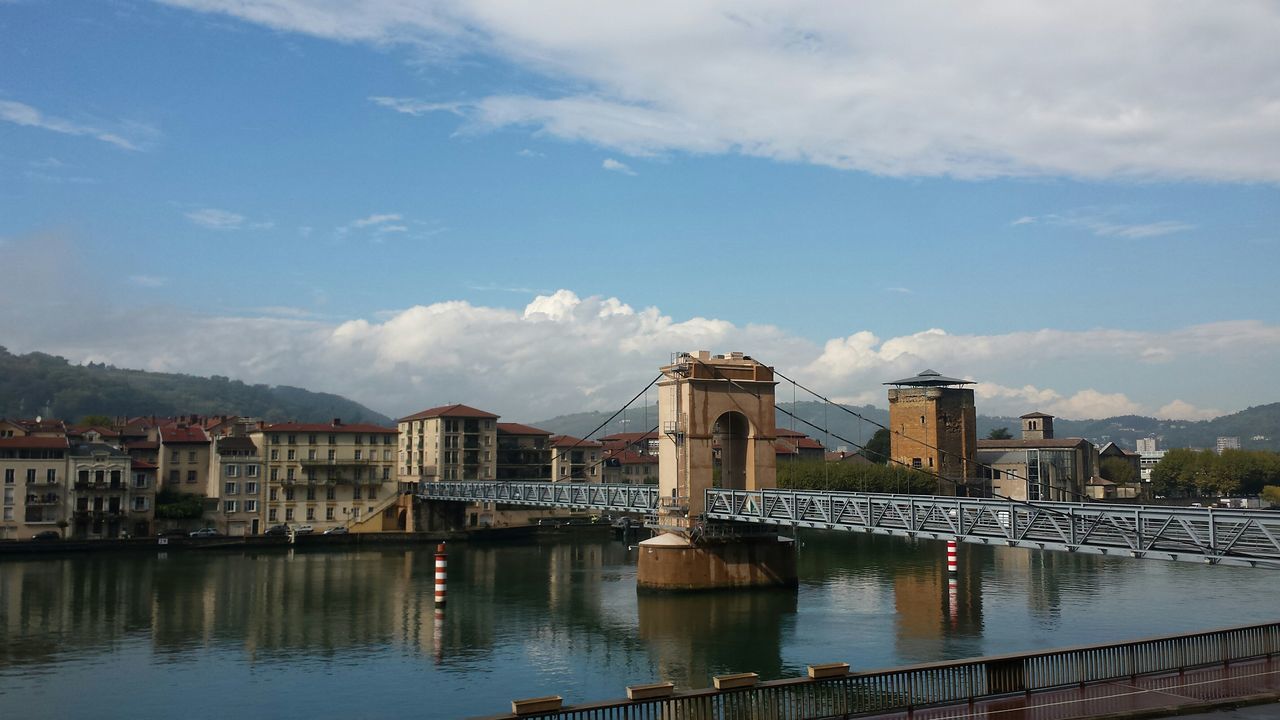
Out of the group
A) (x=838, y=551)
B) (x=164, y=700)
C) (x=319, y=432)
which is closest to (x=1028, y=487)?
Answer: (x=838, y=551)

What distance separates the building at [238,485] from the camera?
89625 millimetres

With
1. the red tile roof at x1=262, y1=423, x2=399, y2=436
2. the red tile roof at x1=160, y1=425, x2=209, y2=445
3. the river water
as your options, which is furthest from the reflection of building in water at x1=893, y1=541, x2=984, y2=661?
the red tile roof at x1=160, y1=425, x2=209, y2=445

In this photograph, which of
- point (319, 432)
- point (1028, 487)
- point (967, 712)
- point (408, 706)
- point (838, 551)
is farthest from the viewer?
point (1028, 487)

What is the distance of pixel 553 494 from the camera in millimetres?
80250

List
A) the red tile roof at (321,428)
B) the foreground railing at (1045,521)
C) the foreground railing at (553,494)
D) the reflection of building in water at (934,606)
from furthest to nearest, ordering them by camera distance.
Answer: the red tile roof at (321,428), the foreground railing at (553,494), the reflection of building in water at (934,606), the foreground railing at (1045,521)

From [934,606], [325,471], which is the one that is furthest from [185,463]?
[934,606]

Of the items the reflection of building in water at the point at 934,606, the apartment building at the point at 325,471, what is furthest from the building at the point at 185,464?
the reflection of building in water at the point at 934,606

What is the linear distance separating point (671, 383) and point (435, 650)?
70.6 ft

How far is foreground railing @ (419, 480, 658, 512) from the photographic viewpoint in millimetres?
63969

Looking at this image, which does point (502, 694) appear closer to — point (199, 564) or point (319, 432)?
point (199, 564)

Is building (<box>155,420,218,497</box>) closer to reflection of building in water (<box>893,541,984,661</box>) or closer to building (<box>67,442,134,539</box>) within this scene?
building (<box>67,442,134,539</box>)

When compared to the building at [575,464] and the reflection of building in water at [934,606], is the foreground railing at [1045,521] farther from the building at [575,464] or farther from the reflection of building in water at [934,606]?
the building at [575,464]

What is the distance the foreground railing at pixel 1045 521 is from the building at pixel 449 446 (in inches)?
2147

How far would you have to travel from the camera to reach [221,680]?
3453 centimetres
